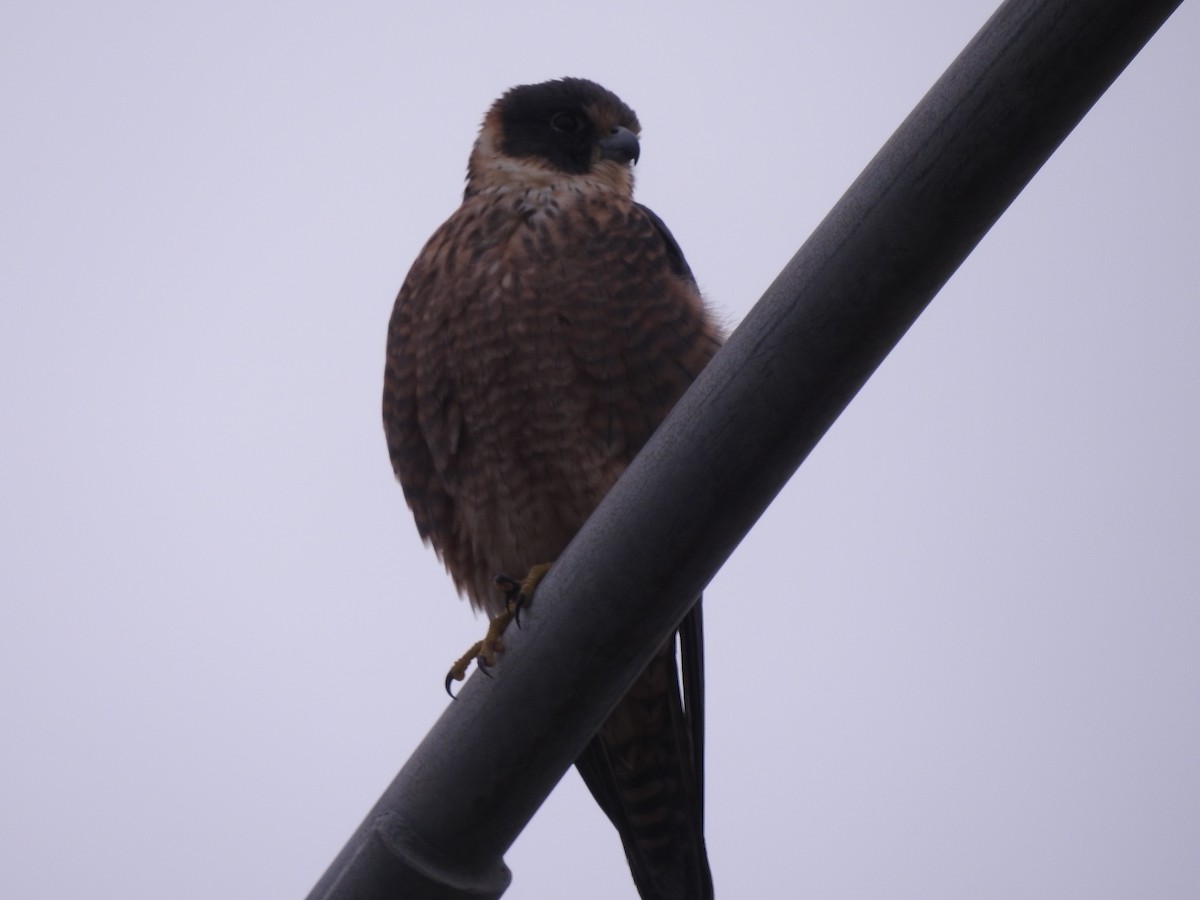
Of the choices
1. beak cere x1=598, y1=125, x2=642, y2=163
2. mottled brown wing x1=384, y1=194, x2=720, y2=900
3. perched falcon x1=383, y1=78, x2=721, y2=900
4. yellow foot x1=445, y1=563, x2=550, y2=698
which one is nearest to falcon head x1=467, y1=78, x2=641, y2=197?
beak cere x1=598, y1=125, x2=642, y2=163

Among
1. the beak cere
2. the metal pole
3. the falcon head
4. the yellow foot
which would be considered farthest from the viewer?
the beak cere

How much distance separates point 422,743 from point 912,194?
3.30 ft

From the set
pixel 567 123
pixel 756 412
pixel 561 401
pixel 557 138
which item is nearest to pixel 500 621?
pixel 561 401

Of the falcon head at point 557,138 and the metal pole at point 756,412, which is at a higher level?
the falcon head at point 557,138

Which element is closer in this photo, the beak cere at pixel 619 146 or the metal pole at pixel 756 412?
the metal pole at pixel 756 412

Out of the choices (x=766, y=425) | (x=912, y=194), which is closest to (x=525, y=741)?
(x=766, y=425)

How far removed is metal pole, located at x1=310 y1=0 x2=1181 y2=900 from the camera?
4.94ft

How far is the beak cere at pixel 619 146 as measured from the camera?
3.77 meters

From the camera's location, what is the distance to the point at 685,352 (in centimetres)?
284

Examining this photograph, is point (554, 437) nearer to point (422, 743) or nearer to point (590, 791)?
point (590, 791)

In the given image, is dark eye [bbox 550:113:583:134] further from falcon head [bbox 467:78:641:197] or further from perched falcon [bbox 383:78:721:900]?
perched falcon [bbox 383:78:721:900]

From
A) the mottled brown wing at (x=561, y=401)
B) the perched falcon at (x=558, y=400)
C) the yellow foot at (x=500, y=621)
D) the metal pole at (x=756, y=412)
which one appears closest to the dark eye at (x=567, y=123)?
the perched falcon at (x=558, y=400)

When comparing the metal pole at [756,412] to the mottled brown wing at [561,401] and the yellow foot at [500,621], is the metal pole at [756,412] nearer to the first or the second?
the yellow foot at [500,621]

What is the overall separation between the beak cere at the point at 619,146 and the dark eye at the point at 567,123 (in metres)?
0.09
